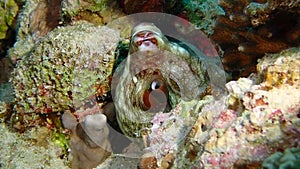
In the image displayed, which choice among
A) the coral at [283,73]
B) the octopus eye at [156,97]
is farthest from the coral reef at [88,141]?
the coral at [283,73]

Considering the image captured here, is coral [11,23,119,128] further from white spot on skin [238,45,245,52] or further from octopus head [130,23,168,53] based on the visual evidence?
white spot on skin [238,45,245,52]

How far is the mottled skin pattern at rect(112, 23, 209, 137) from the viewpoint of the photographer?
2.33 m

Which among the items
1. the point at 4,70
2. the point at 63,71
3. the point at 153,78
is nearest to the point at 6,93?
the point at 4,70

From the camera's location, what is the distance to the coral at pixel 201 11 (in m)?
3.31

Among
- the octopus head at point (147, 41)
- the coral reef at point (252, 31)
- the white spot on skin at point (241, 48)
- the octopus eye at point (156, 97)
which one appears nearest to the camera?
the coral reef at point (252, 31)

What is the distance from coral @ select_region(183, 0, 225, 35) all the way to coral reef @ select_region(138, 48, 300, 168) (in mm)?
1921

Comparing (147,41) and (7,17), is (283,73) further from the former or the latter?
(7,17)

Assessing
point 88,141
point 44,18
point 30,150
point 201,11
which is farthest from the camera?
point 44,18

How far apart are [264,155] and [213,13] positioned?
2544mm

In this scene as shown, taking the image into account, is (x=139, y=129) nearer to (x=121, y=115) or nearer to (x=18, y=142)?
(x=121, y=115)

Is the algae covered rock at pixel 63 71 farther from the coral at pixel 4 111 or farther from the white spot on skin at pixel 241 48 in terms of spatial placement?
the white spot on skin at pixel 241 48

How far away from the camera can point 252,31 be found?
1.98m

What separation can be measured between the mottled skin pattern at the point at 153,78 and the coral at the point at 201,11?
0.93 m

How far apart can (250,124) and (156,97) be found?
4.41 ft
